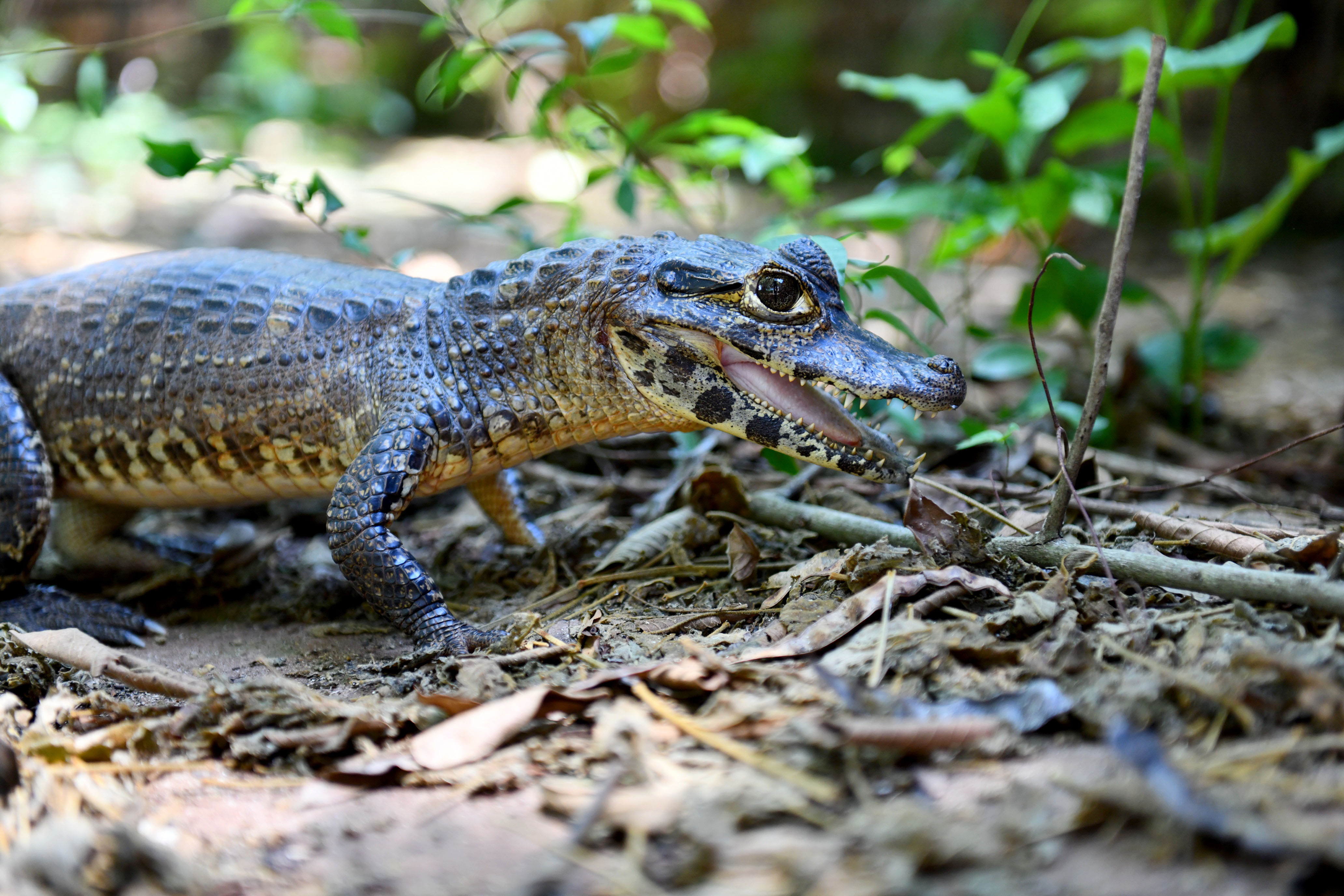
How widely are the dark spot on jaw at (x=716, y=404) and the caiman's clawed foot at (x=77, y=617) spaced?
220 centimetres

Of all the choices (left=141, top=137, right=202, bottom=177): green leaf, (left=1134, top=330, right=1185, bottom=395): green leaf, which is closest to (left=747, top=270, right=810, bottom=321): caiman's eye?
(left=141, top=137, right=202, bottom=177): green leaf

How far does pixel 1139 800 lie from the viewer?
61.0 inches

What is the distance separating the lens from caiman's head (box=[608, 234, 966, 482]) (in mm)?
2887

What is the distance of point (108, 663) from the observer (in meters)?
2.54

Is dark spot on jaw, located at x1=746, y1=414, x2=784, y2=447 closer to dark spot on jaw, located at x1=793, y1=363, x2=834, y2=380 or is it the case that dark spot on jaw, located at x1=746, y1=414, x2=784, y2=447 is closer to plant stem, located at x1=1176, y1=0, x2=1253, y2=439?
dark spot on jaw, located at x1=793, y1=363, x2=834, y2=380

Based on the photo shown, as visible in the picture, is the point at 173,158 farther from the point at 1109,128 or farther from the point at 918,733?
the point at 1109,128

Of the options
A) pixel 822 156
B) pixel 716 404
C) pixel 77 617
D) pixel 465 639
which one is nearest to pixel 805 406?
pixel 716 404

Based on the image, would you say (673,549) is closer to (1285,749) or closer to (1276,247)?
(1285,749)

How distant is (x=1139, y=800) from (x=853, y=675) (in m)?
0.68

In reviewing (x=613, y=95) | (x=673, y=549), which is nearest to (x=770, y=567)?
(x=673, y=549)

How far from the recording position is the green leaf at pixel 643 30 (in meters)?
3.91

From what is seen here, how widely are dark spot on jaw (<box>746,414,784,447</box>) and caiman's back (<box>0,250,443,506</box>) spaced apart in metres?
1.29

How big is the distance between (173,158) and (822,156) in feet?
27.1

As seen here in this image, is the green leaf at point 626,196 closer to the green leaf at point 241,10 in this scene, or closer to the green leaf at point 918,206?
the green leaf at point 918,206
